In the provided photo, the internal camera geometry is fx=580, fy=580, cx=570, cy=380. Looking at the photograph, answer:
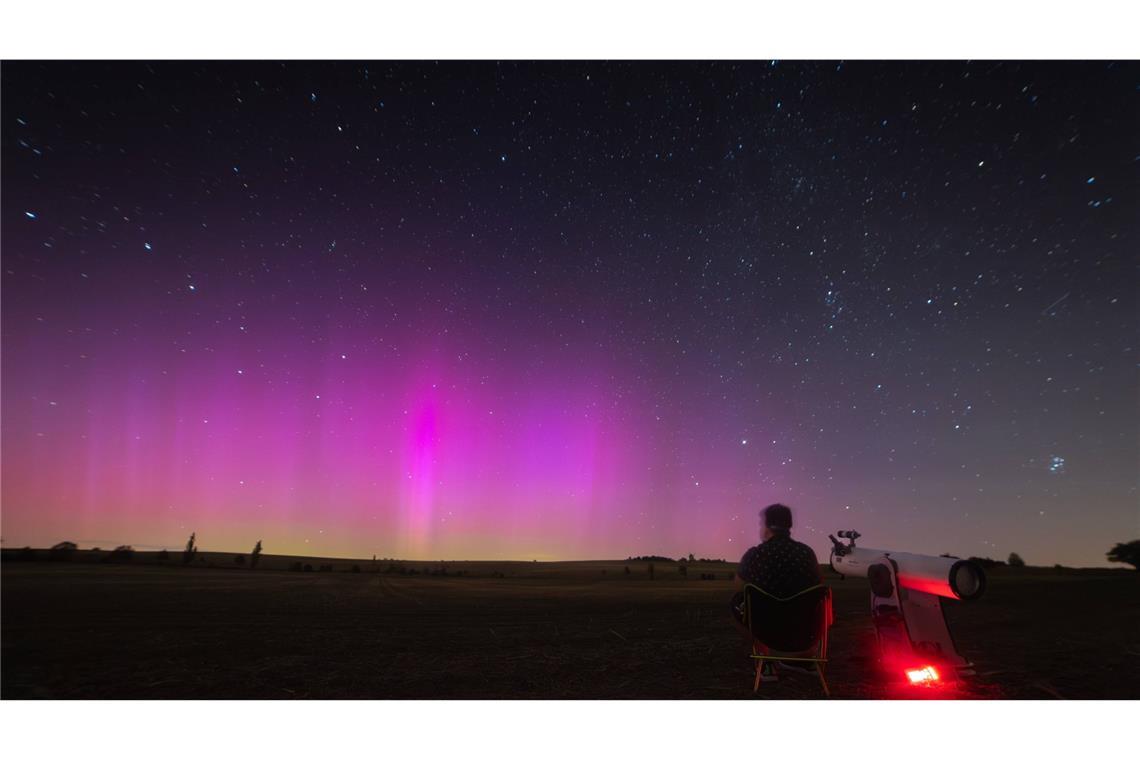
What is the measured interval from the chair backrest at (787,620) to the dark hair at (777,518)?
608 mm

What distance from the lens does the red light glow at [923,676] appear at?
527cm

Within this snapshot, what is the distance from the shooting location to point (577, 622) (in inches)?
412

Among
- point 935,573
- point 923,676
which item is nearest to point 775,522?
point 935,573

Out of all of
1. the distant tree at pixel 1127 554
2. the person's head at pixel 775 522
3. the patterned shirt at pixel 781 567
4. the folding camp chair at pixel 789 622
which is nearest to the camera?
the folding camp chair at pixel 789 622

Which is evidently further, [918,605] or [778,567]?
[918,605]

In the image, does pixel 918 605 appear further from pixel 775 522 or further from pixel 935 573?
pixel 775 522

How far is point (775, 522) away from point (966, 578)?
1.59 meters

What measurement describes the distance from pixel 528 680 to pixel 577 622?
514cm

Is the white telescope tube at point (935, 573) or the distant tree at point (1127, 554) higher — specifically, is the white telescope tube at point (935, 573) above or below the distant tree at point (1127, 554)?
above

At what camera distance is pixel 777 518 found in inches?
208

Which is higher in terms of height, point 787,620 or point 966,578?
point 966,578

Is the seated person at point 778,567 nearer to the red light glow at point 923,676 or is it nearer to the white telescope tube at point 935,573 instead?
the white telescope tube at point 935,573

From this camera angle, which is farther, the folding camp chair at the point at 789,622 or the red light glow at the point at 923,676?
the red light glow at the point at 923,676

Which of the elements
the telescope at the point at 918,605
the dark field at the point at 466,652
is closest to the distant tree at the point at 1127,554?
the dark field at the point at 466,652
